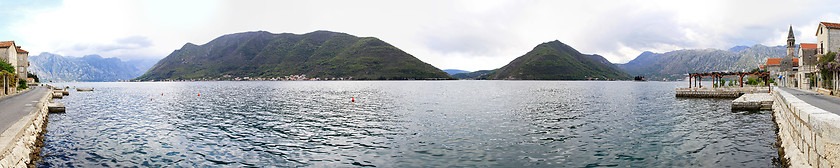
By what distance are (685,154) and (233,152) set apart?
2071 cm

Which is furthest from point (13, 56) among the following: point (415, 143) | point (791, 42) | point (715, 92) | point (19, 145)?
point (791, 42)

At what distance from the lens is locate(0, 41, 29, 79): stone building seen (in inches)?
2987

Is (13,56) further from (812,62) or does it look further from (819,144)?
(812,62)

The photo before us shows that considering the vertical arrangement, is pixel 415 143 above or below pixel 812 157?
below

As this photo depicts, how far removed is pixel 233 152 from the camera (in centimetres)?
1883

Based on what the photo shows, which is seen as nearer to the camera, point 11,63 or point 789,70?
point 11,63

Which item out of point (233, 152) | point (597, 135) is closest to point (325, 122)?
point (233, 152)

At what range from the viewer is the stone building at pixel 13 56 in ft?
249

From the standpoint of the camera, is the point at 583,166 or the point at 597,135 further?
the point at 597,135

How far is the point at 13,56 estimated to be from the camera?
80.4 metres

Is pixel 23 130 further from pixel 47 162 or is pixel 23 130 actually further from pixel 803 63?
pixel 803 63

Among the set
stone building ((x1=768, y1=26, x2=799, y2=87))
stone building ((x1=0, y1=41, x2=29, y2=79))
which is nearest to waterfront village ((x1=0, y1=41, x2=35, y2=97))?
stone building ((x1=0, y1=41, x2=29, y2=79))

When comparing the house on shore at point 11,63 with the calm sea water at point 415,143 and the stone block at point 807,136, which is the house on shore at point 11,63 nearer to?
the calm sea water at point 415,143

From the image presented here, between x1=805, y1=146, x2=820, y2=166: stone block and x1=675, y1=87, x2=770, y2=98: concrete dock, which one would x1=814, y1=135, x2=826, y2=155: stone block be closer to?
x1=805, y1=146, x2=820, y2=166: stone block
